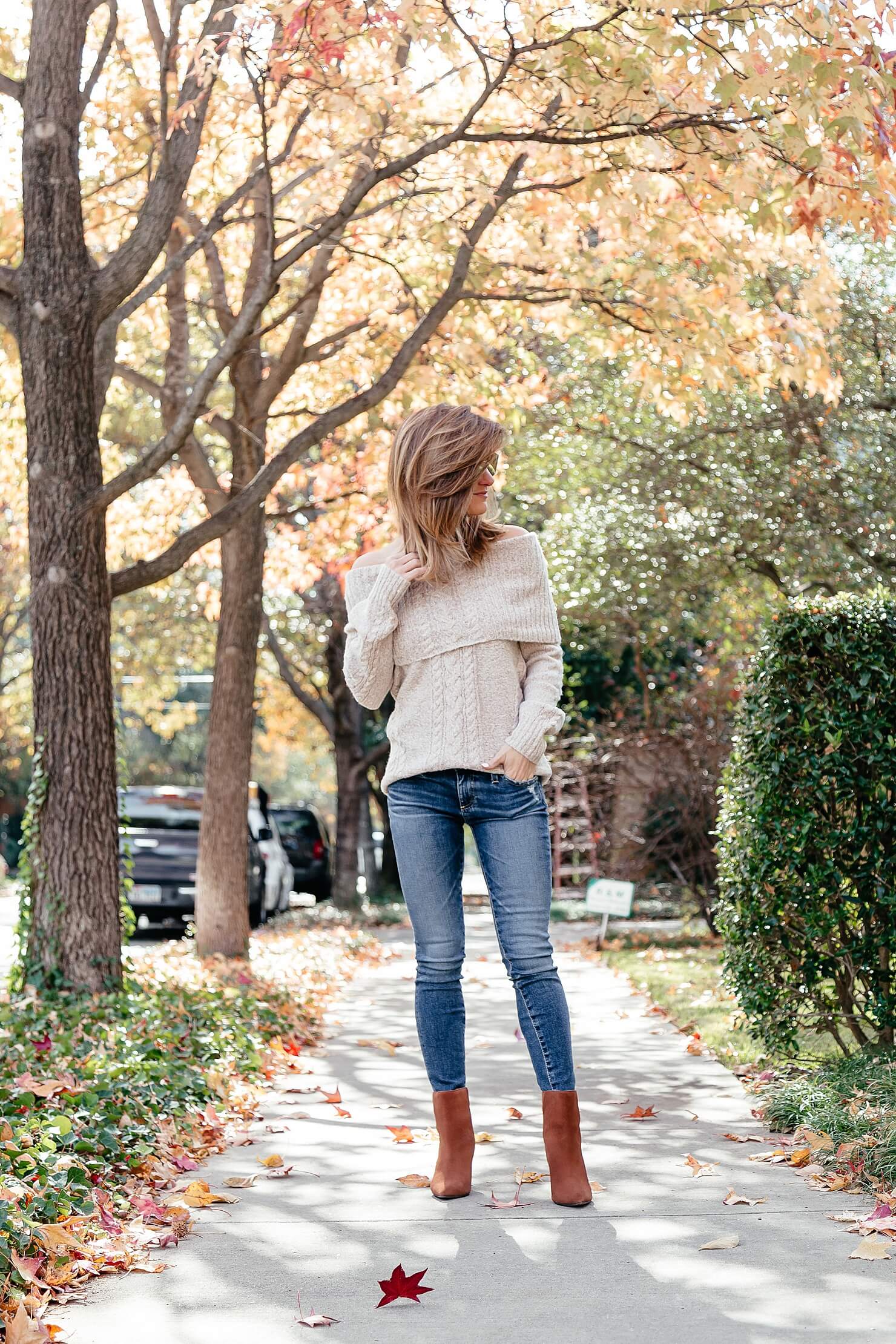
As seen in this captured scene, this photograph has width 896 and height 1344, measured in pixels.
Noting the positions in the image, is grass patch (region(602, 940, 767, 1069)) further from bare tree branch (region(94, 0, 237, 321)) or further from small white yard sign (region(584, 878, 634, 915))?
bare tree branch (region(94, 0, 237, 321))

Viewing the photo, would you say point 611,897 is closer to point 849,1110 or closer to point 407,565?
point 849,1110

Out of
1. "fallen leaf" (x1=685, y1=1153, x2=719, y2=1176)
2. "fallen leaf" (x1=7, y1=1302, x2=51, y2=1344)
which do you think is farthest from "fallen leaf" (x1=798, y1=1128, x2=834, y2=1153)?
"fallen leaf" (x1=7, y1=1302, x2=51, y2=1344)

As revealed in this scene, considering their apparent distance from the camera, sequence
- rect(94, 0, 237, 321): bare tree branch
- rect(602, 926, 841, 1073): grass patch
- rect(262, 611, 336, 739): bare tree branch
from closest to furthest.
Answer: rect(602, 926, 841, 1073): grass patch, rect(94, 0, 237, 321): bare tree branch, rect(262, 611, 336, 739): bare tree branch

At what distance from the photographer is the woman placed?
12.3ft

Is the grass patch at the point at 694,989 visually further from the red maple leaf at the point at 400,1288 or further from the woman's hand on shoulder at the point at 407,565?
the red maple leaf at the point at 400,1288

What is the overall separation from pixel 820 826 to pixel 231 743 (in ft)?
18.8

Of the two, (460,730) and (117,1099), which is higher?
(460,730)

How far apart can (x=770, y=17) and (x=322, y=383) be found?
6.41m

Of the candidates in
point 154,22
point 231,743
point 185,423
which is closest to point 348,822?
point 231,743

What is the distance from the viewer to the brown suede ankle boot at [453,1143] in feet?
Answer: 12.4

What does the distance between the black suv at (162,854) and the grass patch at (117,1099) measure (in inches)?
231

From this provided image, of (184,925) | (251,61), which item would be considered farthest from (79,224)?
(184,925)

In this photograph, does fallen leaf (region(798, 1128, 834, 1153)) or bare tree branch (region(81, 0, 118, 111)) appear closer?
fallen leaf (region(798, 1128, 834, 1153))

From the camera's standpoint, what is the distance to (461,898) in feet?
12.4
